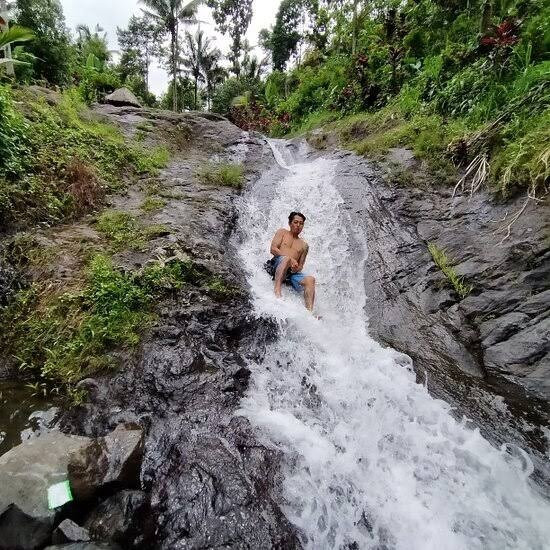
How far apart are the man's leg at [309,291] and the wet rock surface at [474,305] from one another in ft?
2.52

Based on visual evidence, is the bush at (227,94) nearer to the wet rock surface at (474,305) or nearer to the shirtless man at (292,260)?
the shirtless man at (292,260)

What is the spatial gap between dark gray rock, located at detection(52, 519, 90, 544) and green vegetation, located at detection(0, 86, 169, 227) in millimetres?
3887

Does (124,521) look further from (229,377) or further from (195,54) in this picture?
(195,54)

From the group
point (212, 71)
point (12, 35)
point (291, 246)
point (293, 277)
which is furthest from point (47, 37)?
point (212, 71)

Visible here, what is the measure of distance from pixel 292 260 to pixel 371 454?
2762 millimetres

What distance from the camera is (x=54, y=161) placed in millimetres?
5680

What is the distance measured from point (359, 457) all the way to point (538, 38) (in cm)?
732

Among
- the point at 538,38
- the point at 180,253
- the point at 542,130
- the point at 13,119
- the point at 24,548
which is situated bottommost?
the point at 24,548

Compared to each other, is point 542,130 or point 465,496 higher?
point 542,130

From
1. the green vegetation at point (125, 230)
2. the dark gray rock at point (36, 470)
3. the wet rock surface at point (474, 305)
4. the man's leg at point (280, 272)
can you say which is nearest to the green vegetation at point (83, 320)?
the green vegetation at point (125, 230)

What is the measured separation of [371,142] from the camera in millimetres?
8383

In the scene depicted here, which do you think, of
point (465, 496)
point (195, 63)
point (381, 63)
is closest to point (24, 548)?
point (465, 496)

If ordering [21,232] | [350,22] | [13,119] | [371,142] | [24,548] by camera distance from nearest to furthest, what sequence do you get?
1. [24,548]
2. [21,232]
3. [13,119]
4. [371,142]
5. [350,22]

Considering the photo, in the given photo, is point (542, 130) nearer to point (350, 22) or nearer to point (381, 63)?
point (381, 63)
